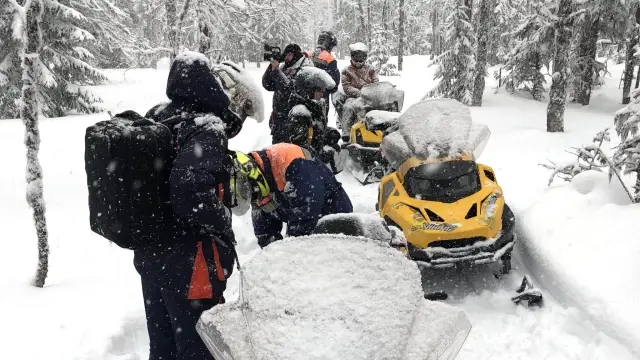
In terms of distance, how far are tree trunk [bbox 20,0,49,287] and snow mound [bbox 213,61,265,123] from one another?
2.87 meters

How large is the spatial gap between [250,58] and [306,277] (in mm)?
65295

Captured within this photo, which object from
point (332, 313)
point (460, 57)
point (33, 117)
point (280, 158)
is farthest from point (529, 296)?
point (460, 57)

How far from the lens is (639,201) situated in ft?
18.6

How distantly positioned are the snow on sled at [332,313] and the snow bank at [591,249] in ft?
9.17

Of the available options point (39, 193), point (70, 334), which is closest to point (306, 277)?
point (70, 334)

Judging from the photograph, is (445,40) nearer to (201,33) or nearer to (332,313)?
(201,33)

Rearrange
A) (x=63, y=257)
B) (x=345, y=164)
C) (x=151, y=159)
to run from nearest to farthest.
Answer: (x=151, y=159)
(x=63, y=257)
(x=345, y=164)

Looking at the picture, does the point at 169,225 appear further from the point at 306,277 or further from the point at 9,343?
the point at 9,343

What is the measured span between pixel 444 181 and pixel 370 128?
3565mm

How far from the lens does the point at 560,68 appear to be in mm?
→ 11422

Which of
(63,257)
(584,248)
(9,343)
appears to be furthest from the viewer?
(63,257)

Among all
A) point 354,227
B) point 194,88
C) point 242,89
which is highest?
point 194,88

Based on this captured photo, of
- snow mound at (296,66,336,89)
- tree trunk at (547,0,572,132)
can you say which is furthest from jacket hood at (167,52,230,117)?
tree trunk at (547,0,572,132)

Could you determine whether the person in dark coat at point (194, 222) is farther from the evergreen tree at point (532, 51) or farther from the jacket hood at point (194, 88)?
the evergreen tree at point (532, 51)
